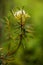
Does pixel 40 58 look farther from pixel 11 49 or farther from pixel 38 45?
pixel 11 49

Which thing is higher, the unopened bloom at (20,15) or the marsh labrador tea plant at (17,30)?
the unopened bloom at (20,15)

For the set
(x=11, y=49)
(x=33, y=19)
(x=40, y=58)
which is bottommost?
(x=40, y=58)

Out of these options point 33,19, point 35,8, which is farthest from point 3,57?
point 35,8

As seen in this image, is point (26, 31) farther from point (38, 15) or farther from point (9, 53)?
point (38, 15)

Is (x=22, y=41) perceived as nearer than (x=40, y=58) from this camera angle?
Yes

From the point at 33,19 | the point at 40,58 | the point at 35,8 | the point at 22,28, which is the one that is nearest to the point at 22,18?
the point at 22,28

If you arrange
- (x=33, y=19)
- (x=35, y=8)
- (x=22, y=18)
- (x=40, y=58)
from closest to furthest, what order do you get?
1. (x=22, y=18)
2. (x=40, y=58)
3. (x=33, y=19)
4. (x=35, y=8)

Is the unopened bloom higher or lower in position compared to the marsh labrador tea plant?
higher

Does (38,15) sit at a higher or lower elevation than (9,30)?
lower

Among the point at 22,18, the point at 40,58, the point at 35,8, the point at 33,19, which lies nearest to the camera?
the point at 22,18
